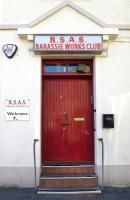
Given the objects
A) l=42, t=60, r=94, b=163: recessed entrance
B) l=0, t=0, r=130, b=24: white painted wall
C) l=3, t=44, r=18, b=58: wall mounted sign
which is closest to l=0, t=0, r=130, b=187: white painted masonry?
l=0, t=0, r=130, b=24: white painted wall

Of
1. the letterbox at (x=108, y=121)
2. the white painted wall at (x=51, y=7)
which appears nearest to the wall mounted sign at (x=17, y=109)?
the letterbox at (x=108, y=121)

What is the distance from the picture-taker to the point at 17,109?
9.09 m

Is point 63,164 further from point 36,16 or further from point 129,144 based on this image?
point 36,16

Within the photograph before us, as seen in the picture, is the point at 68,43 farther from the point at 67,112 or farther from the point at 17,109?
the point at 17,109

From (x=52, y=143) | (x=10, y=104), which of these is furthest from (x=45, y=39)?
(x=52, y=143)

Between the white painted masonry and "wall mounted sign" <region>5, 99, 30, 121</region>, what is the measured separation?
0.33 feet

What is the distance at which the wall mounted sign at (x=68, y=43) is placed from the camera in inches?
349

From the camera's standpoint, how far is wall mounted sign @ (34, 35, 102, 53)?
349 inches

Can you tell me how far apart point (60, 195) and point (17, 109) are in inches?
93.5

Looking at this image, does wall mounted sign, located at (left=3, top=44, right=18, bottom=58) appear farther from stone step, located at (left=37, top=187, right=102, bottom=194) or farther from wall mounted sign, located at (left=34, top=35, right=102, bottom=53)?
stone step, located at (left=37, top=187, right=102, bottom=194)

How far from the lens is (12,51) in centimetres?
906

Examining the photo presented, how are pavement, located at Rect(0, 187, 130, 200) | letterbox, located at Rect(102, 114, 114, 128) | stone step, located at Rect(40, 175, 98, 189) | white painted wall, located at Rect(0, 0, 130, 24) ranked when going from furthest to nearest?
white painted wall, located at Rect(0, 0, 130, 24) → letterbox, located at Rect(102, 114, 114, 128) → stone step, located at Rect(40, 175, 98, 189) → pavement, located at Rect(0, 187, 130, 200)

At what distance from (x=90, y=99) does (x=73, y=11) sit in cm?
233

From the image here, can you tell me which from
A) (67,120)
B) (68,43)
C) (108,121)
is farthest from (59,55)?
(108,121)
